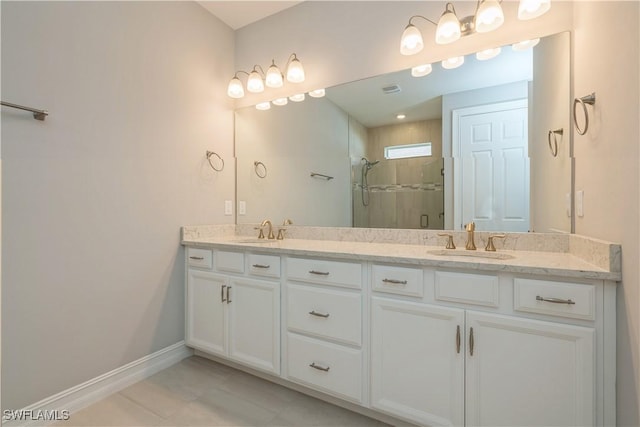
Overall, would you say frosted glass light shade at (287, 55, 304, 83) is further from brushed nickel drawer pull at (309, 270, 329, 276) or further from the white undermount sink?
the white undermount sink

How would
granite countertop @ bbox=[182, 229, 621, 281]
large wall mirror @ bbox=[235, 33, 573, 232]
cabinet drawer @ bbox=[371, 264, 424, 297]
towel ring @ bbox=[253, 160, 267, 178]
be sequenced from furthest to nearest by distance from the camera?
1. towel ring @ bbox=[253, 160, 267, 178]
2. large wall mirror @ bbox=[235, 33, 573, 232]
3. cabinet drawer @ bbox=[371, 264, 424, 297]
4. granite countertop @ bbox=[182, 229, 621, 281]

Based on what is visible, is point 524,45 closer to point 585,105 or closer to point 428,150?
point 585,105

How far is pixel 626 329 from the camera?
3.09 feet

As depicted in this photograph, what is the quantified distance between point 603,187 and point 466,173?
682 mm

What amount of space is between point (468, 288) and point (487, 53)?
1.32 m

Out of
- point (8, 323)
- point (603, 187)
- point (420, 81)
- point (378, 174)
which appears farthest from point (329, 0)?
point (8, 323)

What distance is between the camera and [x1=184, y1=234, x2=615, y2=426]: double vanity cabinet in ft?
3.42

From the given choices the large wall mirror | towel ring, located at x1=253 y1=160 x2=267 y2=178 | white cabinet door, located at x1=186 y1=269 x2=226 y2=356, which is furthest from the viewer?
towel ring, located at x1=253 y1=160 x2=267 y2=178

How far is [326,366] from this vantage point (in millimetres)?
1521

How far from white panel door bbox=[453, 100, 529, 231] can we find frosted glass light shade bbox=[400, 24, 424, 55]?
1.48 feet

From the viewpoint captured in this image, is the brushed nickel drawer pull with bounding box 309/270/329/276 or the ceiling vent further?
the ceiling vent

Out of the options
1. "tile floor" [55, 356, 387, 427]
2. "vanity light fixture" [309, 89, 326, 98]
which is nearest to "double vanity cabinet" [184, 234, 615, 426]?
"tile floor" [55, 356, 387, 427]

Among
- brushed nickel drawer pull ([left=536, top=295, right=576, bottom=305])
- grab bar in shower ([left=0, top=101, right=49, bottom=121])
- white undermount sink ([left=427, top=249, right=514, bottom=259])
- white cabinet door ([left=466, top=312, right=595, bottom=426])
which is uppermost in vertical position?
grab bar in shower ([left=0, top=101, right=49, bottom=121])

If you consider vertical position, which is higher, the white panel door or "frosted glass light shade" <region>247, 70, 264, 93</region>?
"frosted glass light shade" <region>247, 70, 264, 93</region>
